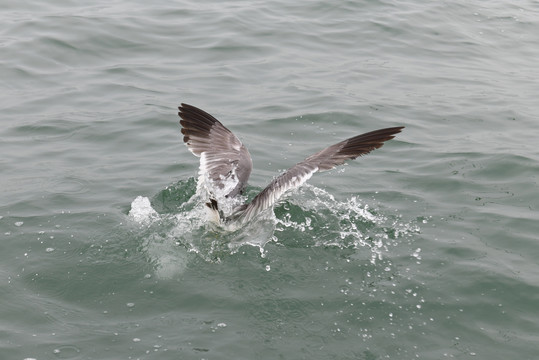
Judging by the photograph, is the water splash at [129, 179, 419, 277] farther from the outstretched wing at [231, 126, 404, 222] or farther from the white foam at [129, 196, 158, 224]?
the outstretched wing at [231, 126, 404, 222]

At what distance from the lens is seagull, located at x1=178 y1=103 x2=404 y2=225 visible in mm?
6965

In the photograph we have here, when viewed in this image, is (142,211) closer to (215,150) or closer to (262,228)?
(215,150)

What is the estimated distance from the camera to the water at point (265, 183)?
638cm

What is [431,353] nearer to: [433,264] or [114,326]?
[433,264]

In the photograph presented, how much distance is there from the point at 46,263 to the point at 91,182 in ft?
6.47

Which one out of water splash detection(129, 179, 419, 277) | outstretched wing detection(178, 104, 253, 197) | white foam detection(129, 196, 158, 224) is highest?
outstretched wing detection(178, 104, 253, 197)

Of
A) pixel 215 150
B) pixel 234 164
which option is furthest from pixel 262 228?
pixel 215 150

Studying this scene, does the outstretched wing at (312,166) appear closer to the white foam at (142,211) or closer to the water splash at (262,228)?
the water splash at (262,228)

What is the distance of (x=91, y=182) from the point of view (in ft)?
29.6

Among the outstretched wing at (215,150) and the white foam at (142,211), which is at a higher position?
the outstretched wing at (215,150)

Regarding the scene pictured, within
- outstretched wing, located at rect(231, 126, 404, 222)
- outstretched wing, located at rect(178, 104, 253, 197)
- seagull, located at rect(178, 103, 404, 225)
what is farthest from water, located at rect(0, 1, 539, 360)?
outstretched wing, located at rect(231, 126, 404, 222)

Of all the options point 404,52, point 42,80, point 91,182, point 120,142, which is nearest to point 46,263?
point 91,182

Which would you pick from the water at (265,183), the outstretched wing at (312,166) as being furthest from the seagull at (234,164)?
the water at (265,183)

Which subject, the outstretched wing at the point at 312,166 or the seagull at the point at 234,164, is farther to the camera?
the seagull at the point at 234,164
